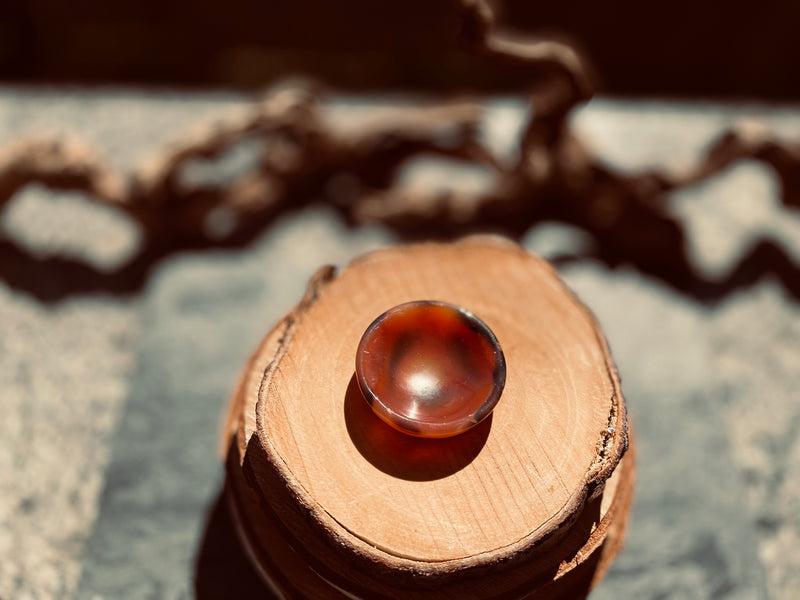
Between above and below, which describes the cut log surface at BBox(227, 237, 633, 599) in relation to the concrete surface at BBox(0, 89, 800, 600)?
above

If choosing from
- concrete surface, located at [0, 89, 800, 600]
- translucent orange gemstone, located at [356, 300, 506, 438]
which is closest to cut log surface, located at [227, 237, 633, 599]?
translucent orange gemstone, located at [356, 300, 506, 438]

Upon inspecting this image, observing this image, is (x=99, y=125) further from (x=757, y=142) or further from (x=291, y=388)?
(x=757, y=142)

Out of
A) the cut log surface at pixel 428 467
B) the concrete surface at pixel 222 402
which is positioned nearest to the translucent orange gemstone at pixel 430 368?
the cut log surface at pixel 428 467

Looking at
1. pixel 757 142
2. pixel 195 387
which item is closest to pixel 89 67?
pixel 195 387

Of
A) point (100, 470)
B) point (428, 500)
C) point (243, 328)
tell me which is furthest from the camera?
point (243, 328)

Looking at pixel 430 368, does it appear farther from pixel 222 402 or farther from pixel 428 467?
pixel 222 402

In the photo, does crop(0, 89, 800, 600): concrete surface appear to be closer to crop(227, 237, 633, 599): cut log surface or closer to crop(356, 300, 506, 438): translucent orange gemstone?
crop(227, 237, 633, 599): cut log surface

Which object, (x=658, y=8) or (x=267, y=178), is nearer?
(x=267, y=178)
